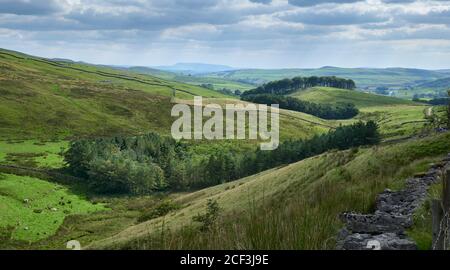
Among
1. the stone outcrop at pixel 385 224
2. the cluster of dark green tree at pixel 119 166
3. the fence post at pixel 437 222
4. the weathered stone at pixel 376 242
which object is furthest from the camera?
the cluster of dark green tree at pixel 119 166

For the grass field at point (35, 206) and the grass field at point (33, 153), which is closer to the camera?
the grass field at point (35, 206)

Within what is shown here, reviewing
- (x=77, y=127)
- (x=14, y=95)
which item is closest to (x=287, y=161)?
(x=77, y=127)

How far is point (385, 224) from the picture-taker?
9273mm

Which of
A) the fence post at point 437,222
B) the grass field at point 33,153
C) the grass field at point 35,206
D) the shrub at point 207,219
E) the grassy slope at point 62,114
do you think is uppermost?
the fence post at point 437,222

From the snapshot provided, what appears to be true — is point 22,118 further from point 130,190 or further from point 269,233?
point 269,233

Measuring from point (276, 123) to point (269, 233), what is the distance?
191 m

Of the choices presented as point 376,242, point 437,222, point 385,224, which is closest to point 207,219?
point 385,224

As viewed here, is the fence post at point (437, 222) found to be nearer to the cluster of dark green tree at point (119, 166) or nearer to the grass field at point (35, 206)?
the grass field at point (35, 206)

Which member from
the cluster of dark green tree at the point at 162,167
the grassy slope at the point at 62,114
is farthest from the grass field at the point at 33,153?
the grassy slope at the point at 62,114

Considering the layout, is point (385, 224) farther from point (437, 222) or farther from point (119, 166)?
point (119, 166)

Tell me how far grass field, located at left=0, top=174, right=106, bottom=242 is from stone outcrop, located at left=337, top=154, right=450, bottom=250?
239 ft

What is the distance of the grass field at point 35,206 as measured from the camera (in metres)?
79.1

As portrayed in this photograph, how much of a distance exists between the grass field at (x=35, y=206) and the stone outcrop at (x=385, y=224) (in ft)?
239
